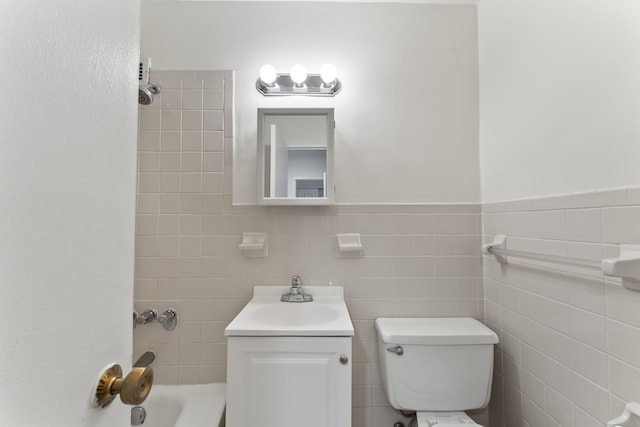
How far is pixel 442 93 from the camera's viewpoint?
1.47 meters

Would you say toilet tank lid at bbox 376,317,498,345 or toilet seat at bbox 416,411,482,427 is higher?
toilet tank lid at bbox 376,317,498,345

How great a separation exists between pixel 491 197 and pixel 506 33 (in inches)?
27.6

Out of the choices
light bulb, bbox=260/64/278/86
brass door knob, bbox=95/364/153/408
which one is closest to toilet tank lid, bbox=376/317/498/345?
brass door knob, bbox=95/364/153/408

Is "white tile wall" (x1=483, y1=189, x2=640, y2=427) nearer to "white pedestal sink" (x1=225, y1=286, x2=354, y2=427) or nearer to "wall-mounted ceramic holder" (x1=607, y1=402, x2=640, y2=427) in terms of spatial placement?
"wall-mounted ceramic holder" (x1=607, y1=402, x2=640, y2=427)

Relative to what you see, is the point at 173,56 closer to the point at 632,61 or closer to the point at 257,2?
the point at 257,2

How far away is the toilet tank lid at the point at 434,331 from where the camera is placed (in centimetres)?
118

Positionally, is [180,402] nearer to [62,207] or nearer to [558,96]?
[62,207]

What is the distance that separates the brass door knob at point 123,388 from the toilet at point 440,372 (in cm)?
98

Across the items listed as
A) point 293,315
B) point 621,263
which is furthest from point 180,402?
point 621,263

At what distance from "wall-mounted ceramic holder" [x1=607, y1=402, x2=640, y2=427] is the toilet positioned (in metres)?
0.45

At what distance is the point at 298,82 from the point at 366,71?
1.16 feet

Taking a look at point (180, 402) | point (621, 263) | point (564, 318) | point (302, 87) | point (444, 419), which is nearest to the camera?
point (621, 263)

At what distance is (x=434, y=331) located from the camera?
1231 millimetres

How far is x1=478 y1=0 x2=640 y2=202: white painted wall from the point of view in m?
0.78
